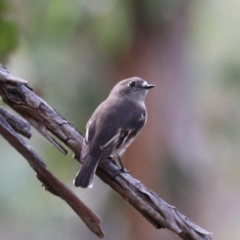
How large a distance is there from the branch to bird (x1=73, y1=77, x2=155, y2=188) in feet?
1.67

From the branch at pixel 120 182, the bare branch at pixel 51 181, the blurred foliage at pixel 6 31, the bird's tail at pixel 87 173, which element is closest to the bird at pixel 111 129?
the bird's tail at pixel 87 173

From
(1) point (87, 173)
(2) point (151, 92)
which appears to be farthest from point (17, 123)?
(2) point (151, 92)

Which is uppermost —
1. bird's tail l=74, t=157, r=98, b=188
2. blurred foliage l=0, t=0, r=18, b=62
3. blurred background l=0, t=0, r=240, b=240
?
blurred foliage l=0, t=0, r=18, b=62

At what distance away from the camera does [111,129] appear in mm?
3959

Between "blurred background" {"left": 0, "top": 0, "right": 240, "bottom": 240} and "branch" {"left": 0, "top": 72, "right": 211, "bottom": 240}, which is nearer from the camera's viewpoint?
"branch" {"left": 0, "top": 72, "right": 211, "bottom": 240}

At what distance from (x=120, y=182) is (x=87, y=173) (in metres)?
0.78

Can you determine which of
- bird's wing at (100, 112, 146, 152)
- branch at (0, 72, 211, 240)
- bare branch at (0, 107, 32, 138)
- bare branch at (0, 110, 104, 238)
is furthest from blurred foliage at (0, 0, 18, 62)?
bird's wing at (100, 112, 146, 152)

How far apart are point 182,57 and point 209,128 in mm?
1136

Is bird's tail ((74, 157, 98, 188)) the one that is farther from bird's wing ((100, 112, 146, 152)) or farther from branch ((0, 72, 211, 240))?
branch ((0, 72, 211, 240))

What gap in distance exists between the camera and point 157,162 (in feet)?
26.5

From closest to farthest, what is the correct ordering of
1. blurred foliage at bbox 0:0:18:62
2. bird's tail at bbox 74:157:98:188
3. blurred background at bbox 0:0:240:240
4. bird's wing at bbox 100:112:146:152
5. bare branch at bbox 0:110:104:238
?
bare branch at bbox 0:110:104:238
blurred foliage at bbox 0:0:18:62
bird's tail at bbox 74:157:98:188
bird's wing at bbox 100:112:146:152
blurred background at bbox 0:0:240:240

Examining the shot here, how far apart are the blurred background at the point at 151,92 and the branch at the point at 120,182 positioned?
4611mm

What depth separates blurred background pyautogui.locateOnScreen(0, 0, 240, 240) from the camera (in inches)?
309

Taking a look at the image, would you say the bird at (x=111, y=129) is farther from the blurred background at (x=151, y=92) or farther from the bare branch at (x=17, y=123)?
the blurred background at (x=151, y=92)
